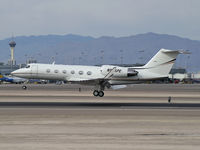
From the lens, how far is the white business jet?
165 ft

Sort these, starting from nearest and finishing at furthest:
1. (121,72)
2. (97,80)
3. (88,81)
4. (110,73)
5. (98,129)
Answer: (98,129) < (88,81) < (97,80) < (121,72) < (110,73)

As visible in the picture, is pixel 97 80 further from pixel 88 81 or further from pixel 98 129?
pixel 98 129

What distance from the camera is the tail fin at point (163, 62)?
165 feet

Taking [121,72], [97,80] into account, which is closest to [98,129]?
[97,80]

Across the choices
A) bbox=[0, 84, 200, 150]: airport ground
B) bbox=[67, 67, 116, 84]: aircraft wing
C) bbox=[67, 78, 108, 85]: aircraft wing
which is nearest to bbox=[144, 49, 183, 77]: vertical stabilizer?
bbox=[67, 67, 116, 84]: aircraft wing

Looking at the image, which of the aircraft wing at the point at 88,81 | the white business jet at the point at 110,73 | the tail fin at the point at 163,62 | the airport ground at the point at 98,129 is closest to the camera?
the airport ground at the point at 98,129

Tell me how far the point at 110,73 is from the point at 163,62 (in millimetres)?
5646

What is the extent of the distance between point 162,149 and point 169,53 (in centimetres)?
3270

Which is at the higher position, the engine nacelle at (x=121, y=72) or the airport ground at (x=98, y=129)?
the engine nacelle at (x=121, y=72)

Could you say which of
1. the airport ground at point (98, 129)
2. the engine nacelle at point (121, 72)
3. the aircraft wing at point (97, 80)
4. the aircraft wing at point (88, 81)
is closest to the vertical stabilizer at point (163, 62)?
the engine nacelle at point (121, 72)

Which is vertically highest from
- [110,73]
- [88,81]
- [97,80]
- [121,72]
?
[121,72]

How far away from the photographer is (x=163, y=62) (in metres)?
50.4

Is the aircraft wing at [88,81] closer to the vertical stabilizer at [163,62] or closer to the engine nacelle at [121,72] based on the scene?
the engine nacelle at [121,72]

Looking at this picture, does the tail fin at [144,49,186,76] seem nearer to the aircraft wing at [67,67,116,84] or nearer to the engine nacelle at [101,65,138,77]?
the engine nacelle at [101,65,138,77]
